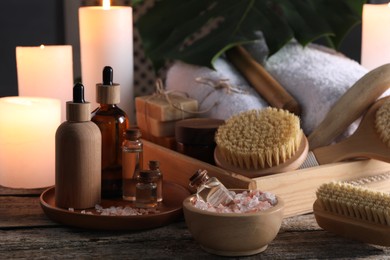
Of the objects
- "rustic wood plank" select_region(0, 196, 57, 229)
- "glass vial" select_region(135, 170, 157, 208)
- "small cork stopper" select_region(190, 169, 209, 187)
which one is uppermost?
"small cork stopper" select_region(190, 169, 209, 187)

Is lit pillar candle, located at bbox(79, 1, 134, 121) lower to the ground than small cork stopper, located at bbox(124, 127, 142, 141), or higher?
higher

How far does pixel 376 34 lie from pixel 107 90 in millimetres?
475

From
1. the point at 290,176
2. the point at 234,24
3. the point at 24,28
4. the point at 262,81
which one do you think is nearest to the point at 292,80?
the point at 262,81

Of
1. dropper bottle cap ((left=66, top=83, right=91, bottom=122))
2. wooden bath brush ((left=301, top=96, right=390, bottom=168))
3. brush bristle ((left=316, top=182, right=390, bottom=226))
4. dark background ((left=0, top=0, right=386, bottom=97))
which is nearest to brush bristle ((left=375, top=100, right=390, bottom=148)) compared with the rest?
wooden bath brush ((left=301, top=96, right=390, bottom=168))

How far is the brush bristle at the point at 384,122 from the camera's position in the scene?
785mm

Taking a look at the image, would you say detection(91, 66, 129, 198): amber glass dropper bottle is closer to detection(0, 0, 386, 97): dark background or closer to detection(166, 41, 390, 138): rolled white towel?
detection(166, 41, 390, 138): rolled white towel

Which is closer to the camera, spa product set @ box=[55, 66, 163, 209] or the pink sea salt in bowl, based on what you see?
the pink sea salt in bowl

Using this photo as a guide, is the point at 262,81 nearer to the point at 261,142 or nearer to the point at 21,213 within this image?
the point at 261,142

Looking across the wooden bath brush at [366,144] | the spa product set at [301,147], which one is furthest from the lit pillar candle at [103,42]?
the wooden bath brush at [366,144]

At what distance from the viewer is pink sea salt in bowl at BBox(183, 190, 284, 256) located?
0.62m

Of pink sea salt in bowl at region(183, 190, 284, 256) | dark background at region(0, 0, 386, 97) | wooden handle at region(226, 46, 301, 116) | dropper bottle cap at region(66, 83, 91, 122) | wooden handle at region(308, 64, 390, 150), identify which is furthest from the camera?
dark background at region(0, 0, 386, 97)

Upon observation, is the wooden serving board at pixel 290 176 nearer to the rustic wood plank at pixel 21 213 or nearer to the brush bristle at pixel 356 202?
the brush bristle at pixel 356 202

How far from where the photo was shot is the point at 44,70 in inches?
38.5

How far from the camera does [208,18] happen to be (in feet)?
3.75
